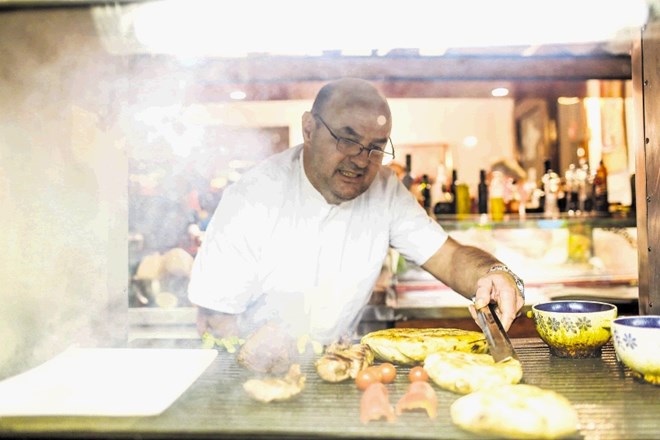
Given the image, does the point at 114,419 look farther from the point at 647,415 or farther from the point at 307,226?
the point at 307,226

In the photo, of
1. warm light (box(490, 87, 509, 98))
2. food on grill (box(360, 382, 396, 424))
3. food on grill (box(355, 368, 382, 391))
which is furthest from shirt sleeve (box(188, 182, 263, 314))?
warm light (box(490, 87, 509, 98))

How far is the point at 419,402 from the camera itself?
4.35ft

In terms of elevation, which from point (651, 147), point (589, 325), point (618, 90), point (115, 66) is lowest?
point (589, 325)

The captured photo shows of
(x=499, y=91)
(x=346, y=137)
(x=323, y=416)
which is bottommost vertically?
(x=323, y=416)

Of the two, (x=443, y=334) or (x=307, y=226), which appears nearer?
(x=443, y=334)

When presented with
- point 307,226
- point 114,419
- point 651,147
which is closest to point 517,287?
point 651,147

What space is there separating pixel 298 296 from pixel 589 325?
1.46m

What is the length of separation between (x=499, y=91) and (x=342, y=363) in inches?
123

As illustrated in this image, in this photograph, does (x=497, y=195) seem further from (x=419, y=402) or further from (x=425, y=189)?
(x=419, y=402)

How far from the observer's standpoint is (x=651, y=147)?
219cm

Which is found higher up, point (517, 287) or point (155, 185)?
point (155, 185)

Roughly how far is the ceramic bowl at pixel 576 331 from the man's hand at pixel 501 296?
193 mm

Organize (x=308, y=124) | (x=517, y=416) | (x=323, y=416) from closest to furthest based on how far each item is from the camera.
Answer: (x=517, y=416)
(x=323, y=416)
(x=308, y=124)

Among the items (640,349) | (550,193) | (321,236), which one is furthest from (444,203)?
(640,349)
